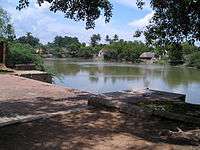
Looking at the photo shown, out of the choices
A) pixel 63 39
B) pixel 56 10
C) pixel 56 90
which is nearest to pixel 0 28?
pixel 56 90

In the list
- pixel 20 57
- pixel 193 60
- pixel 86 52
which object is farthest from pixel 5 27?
pixel 86 52

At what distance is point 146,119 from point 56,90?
16.9 ft

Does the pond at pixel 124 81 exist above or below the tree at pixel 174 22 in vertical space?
below

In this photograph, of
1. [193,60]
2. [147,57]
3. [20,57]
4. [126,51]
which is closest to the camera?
[20,57]

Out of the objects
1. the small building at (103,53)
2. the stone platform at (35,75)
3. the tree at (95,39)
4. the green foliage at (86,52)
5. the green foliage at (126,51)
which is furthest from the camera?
the tree at (95,39)

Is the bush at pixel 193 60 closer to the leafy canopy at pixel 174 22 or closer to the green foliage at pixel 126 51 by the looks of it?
the green foliage at pixel 126 51

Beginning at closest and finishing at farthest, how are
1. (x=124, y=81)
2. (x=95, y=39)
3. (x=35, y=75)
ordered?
(x=35, y=75), (x=124, y=81), (x=95, y=39)

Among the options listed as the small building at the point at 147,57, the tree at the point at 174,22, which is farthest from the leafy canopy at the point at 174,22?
the small building at the point at 147,57

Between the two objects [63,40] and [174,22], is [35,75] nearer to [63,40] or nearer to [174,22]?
[174,22]

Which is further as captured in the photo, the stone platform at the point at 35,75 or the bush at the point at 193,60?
the bush at the point at 193,60

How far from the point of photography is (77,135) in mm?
7219

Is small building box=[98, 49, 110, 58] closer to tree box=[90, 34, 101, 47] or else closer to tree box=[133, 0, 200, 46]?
tree box=[90, 34, 101, 47]

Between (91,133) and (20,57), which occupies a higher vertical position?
(20,57)

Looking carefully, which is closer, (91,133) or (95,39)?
(91,133)
